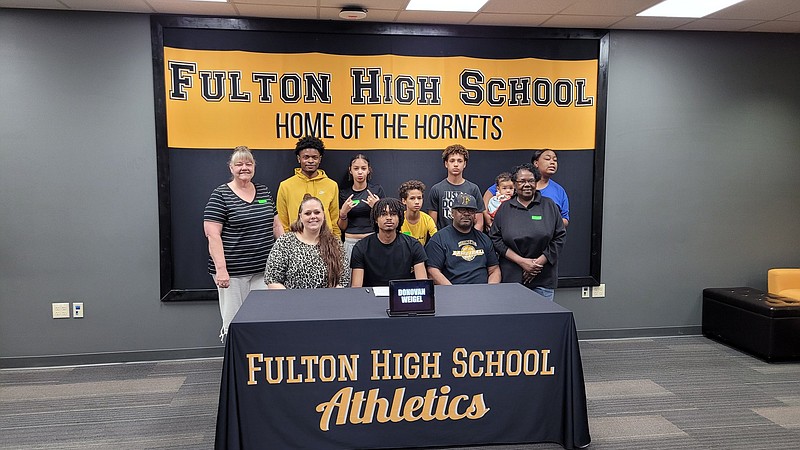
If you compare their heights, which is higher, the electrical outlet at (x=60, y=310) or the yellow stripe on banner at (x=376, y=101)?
the yellow stripe on banner at (x=376, y=101)

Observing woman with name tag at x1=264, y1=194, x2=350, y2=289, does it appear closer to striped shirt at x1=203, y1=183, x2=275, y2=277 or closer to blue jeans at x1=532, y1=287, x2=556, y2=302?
striped shirt at x1=203, y1=183, x2=275, y2=277

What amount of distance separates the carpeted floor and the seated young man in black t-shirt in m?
1.12

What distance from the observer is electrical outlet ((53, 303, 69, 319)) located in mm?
4250

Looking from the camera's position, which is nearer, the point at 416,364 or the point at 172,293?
the point at 416,364

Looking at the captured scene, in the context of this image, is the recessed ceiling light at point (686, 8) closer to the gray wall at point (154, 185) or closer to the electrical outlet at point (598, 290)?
the gray wall at point (154, 185)

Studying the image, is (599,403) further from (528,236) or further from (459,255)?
(459,255)

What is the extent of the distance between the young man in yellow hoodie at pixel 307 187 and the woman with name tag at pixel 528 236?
3.71ft

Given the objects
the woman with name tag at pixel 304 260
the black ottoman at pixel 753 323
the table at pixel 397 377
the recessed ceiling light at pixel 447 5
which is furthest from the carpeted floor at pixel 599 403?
the recessed ceiling light at pixel 447 5

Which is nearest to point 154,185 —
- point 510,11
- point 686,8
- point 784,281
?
point 510,11

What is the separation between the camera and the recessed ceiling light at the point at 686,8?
3.98 m

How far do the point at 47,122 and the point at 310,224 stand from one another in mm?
2260

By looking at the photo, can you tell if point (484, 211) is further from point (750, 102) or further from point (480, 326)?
point (750, 102)

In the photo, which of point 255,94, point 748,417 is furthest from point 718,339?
point 255,94

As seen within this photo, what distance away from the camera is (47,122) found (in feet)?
13.6
